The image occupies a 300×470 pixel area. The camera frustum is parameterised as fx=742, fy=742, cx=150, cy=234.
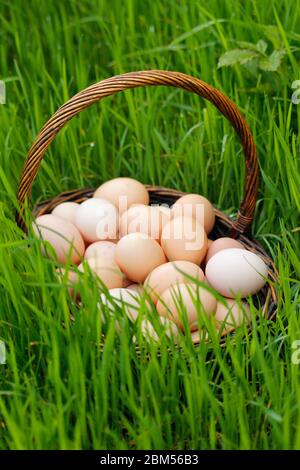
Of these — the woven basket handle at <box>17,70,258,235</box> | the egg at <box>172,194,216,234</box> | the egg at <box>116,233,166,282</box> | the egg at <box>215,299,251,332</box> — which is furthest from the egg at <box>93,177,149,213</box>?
the egg at <box>215,299,251,332</box>

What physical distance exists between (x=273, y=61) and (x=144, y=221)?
0.58m

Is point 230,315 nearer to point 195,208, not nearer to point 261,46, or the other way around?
point 195,208

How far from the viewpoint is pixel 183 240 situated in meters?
1.85

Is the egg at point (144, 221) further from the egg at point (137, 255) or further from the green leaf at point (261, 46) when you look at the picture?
the green leaf at point (261, 46)

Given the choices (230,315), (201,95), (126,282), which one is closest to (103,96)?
(201,95)

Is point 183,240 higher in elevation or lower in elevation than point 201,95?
lower

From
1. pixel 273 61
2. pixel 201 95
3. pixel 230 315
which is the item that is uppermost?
pixel 273 61

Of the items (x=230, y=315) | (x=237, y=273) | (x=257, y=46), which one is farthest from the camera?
(x=257, y=46)

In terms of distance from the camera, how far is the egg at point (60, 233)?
184 centimetres

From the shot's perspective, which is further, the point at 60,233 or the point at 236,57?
the point at 236,57

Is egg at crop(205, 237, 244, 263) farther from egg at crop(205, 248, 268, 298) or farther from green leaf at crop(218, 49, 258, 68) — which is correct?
green leaf at crop(218, 49, 258, 68)

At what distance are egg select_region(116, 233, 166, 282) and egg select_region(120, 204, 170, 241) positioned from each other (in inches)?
3.2

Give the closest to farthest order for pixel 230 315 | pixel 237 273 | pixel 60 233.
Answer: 1. pixel 230 315
2. pixel 237 273
3. pixel 60 233

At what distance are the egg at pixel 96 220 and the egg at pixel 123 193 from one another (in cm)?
5
